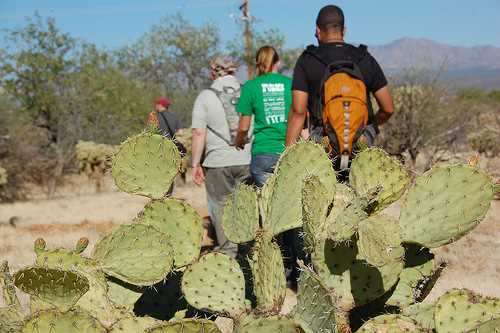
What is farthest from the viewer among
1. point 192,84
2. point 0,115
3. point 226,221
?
point 192,84

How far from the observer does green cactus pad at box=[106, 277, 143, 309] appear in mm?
2080

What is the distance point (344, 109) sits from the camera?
2955 millimetres

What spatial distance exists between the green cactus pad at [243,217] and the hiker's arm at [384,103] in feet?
4.80

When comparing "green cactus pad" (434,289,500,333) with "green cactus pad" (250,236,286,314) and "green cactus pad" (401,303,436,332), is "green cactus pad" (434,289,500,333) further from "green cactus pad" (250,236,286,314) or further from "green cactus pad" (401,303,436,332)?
"green cactus pad" (250,236,286,314)

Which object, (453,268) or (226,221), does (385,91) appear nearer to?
(226,221)

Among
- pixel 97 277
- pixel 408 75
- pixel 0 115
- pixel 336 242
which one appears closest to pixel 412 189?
pixel 336 242

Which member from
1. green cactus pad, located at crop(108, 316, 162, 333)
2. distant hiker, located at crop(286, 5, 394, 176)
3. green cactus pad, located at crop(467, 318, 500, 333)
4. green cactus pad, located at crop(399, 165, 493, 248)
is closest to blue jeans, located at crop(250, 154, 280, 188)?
distant hiker, located at crop(286, 5, 394, 176)

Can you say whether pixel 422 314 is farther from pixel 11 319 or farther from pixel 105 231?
pixel 105 231

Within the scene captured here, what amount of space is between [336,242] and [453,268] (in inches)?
164

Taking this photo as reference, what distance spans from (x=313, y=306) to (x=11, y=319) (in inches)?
35.3

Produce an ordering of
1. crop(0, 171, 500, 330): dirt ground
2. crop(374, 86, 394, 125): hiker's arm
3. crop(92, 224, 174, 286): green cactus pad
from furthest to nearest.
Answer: crop(0, 171, 500, 330): dirt ground, crop(374, 86, 394, 125): hiker's arm, crop(92, 224, 174, 286): green cactus pad

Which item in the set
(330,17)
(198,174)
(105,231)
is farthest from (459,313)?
(105,231)

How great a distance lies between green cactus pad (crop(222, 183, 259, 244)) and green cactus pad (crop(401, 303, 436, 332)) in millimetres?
548

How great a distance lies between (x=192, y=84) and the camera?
1455 inches
